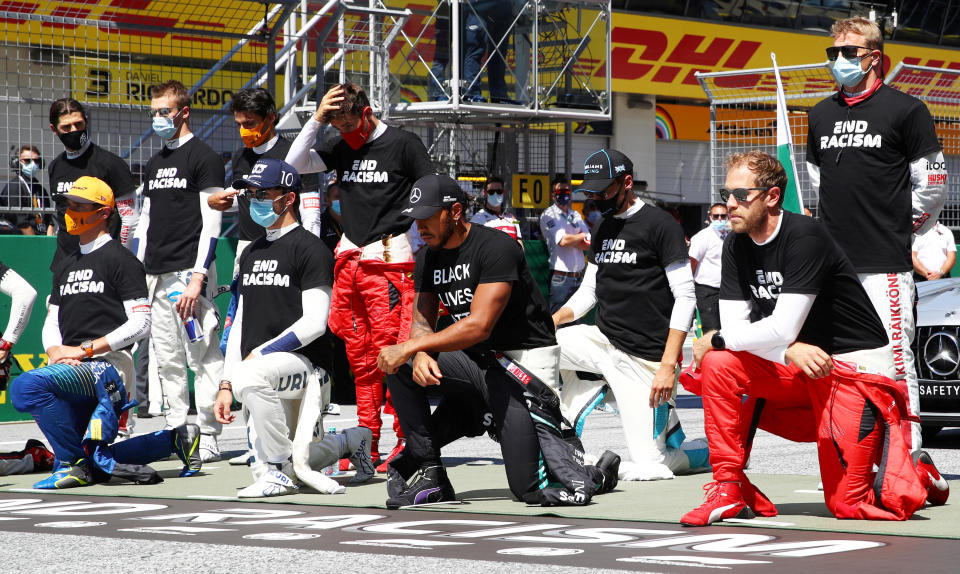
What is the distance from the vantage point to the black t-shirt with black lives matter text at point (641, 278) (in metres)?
7.86

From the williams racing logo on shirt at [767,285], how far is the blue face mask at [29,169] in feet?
23.5

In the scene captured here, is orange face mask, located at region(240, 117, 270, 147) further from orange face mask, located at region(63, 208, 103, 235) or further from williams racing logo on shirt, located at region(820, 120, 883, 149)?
williams racing logo on shirt, located at region(820, 120, 883, 149)

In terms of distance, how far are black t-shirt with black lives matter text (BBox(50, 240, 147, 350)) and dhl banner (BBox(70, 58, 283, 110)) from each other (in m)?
3.97

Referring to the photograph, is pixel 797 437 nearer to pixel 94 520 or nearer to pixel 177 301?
pixel 94 520

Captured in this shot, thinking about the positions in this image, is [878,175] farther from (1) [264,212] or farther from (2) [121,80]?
(2) [121,80]

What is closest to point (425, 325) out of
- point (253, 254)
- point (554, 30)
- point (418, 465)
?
point (418, 465)

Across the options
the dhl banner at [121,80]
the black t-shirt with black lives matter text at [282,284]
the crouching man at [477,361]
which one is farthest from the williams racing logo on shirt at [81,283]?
the dhl banner at [121,80]

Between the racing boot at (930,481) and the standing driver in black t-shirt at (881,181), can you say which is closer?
the racing boot at (930,481)

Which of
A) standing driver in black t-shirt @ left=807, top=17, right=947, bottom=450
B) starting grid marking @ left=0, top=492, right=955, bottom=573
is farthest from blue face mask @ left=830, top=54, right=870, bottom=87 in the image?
starting grid marking @ left=0, top=492, right=955, bottom=573

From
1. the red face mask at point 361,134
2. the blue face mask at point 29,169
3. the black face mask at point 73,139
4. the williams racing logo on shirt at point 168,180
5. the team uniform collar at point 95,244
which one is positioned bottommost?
the team uniform collar at point 95,244

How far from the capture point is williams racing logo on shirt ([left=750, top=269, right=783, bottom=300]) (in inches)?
243

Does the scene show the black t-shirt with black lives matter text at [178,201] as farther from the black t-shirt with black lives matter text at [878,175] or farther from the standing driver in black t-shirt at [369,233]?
the black t-shirt with black lives matter text at [878,175]

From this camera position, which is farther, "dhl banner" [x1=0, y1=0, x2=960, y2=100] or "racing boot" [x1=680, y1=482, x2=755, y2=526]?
"dhl banner" [x1=0, y1=0, x2=960, y2=100]

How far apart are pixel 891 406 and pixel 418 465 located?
7.30 feet
